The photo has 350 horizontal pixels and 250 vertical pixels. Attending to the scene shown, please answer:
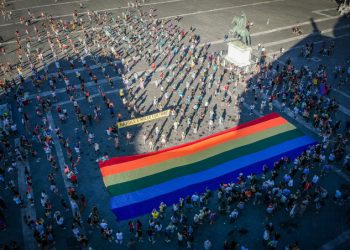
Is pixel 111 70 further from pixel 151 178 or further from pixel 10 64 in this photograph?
pixel 151 178

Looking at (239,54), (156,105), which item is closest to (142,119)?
(156,105)

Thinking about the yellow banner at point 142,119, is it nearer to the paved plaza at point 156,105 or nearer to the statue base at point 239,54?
the paved plaza at point 156,105

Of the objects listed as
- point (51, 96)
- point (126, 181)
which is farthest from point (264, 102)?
point (51, 96)

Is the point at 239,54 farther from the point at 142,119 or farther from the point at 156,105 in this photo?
the point at 142,119

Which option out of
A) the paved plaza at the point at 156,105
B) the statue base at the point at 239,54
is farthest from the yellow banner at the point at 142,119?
the statue base at the point at 239,54

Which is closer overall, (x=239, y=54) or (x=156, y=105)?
(x=156, y=105)
